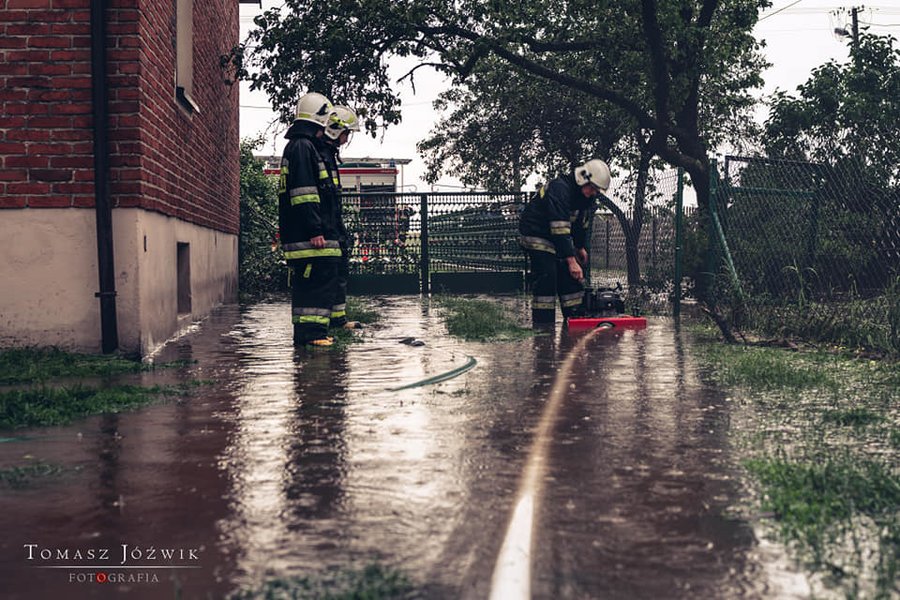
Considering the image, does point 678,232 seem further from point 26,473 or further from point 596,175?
point 26,473

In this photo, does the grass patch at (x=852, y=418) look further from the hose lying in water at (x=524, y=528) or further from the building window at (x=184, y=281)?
the building window at (x=184, y=281)

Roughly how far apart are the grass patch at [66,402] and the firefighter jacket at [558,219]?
6105mm

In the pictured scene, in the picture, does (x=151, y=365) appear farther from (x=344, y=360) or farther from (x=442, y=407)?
(x=442, y=407)

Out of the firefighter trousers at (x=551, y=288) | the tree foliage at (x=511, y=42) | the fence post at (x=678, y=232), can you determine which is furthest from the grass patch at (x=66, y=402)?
the tree foliage at (x=511, y=42)

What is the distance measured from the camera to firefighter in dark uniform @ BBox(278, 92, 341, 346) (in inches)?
374

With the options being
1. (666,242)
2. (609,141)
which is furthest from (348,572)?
(609,141)

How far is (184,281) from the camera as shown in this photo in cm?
1221

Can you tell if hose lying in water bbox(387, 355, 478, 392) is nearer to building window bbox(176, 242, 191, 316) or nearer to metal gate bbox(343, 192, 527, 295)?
building window bbox(176, 242, 191, 316)

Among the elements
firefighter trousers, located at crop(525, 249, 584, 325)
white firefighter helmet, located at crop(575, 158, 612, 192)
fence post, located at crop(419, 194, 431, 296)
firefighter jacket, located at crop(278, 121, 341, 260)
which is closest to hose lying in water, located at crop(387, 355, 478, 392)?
firefighter jacket, located at crop(278, 121, 341, 260)

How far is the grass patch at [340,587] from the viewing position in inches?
114

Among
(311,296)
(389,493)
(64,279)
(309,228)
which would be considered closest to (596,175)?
(309,228)

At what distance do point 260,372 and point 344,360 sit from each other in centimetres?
98

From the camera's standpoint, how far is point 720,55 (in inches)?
660

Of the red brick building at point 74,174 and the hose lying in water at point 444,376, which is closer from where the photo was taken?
the hose lying in water at point 444,376
